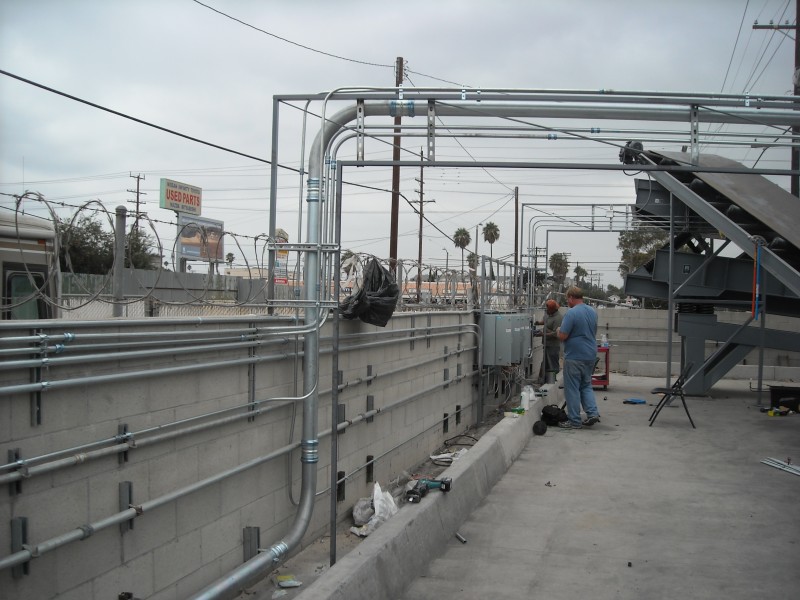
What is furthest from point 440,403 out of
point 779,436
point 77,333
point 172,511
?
point 77,333

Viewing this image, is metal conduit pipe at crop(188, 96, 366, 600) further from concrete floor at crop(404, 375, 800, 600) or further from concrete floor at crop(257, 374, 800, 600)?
concrete floor at crop(404, 375, 800, 600)

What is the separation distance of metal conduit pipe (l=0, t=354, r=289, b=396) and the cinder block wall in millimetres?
21

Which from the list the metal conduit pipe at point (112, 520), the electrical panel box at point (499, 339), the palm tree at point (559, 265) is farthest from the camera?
the palm tree at point (559, 265)

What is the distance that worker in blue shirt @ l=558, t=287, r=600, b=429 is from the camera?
1141 centimetres

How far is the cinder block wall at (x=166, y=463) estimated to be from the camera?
3684mm

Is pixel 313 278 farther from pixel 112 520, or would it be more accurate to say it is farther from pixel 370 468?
pixel 370 468

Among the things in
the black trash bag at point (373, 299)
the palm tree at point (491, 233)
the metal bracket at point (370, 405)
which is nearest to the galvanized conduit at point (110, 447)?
the black trash bag at point (373, 299)

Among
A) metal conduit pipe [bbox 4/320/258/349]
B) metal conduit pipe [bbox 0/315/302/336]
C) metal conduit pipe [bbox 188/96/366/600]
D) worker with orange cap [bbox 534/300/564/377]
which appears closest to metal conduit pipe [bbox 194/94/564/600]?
metal conduit pipe [bbox 188/96/366/600]

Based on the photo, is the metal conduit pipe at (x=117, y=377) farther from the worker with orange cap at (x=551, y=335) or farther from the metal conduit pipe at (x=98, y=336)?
the worker with orange cap at (x=551, y=335)

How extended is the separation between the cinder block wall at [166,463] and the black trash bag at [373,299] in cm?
28

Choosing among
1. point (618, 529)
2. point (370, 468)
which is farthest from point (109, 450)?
point (370, 468)

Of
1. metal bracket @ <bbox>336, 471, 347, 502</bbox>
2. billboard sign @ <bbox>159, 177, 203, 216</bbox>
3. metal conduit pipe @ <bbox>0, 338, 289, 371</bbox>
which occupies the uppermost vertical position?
billboard sign @ <bbox>159, 177, 203, 216</bbox>

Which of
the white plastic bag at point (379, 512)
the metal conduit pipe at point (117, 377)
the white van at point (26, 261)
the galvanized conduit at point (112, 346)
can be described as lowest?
the white plastic bag at point (379, 512)

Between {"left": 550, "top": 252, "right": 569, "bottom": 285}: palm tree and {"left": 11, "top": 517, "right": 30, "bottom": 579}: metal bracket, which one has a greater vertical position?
{"left": 550, "top": 252, "right": 569, "bottom": 285}: palm tree
